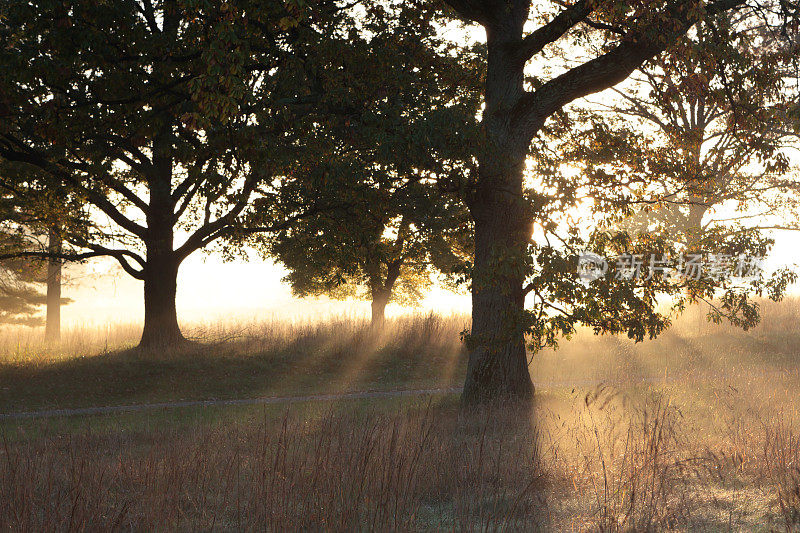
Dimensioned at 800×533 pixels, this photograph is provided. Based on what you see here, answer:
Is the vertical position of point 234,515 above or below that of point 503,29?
below

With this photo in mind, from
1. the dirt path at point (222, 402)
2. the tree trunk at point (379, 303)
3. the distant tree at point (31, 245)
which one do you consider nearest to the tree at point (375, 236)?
the tree trunk at point (379, 303)

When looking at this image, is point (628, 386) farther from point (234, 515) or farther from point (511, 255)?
point (234, 515)

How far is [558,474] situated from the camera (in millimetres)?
6332

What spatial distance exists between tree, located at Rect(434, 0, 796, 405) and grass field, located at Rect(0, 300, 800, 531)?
3.44ft

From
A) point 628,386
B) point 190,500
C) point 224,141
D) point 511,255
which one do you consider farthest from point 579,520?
point 628,386

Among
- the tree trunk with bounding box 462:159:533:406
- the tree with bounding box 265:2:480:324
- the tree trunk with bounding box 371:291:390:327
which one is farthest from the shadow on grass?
the tree trunk with bounding box 462:159:533:406

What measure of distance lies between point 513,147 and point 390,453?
8.35 metres

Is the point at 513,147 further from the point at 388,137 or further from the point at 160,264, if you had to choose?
the point at 160,264

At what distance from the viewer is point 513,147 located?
12.3 metres

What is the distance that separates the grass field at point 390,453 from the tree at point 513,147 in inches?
41.2

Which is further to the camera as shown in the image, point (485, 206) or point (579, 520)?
point (485, 206)

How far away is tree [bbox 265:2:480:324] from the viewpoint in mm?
10461

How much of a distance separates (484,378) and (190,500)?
830 cm

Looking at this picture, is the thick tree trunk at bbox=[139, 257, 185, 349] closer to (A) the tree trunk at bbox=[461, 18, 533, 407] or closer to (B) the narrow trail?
(B) the narrow trail
